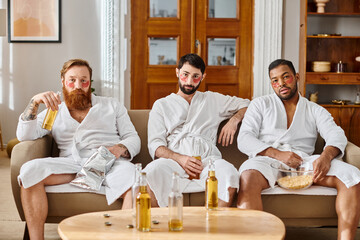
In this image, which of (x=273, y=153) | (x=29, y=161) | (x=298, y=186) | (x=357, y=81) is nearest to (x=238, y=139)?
(x=273, y=153)

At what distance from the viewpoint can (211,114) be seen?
3254 millimetres

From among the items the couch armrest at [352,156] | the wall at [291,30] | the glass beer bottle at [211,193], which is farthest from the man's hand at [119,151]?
the wall at [291,30]

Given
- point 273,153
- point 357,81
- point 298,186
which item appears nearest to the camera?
point 298,186

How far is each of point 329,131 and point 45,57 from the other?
12.5ft

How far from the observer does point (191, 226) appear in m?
2.02

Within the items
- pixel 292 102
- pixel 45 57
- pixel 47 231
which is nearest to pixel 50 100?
pixel 47 231

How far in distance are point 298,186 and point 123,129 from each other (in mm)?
1105

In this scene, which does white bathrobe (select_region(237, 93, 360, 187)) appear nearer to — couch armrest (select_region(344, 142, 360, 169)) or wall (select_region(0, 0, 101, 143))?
couch armrest (select_region(344, 142, 360, 169))

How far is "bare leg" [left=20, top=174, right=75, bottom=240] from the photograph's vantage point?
2.57m

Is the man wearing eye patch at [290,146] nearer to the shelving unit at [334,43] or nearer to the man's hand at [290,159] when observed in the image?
the man's hand at [290,159]

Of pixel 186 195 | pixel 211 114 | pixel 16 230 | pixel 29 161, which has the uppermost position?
pixel 211 114

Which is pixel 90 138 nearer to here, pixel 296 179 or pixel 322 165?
pixel 296 179

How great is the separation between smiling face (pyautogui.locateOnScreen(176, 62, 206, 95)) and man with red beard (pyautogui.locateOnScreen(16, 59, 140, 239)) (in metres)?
0.41

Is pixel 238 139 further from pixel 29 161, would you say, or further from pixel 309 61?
pixel 309 61
